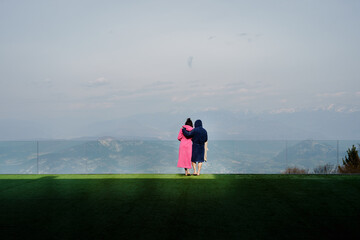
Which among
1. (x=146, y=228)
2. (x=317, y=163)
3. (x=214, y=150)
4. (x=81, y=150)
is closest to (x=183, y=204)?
(x=146, y=228)

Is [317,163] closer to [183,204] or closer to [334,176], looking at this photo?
[334,176]

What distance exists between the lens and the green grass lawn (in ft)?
14.5

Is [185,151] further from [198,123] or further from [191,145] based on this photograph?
[198,123]

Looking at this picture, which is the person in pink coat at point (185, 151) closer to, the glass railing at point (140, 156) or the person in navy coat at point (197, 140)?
the person in navy coat at point (197, 140)

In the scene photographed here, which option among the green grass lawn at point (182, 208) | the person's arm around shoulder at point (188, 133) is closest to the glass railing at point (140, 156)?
the person's arm around shoulder at point (188, 133)

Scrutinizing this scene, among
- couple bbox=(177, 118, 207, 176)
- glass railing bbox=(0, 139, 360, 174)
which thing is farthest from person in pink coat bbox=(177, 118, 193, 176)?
glass railing bbox=(0, 139, 360, 174)

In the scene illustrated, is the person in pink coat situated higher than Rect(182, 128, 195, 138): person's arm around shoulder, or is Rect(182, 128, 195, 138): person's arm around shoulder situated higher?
Rect(182, 128, 195, 138): person's arm around shoulder

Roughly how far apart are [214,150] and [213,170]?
5.15 ft

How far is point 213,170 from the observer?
9.95 m

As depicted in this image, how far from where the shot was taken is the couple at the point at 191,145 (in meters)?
8.93

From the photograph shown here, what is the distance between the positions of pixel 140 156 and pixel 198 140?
3.70 m

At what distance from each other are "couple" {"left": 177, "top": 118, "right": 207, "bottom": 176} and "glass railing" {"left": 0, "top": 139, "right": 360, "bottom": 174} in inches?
55.3

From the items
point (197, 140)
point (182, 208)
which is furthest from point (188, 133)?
point (182, 208)

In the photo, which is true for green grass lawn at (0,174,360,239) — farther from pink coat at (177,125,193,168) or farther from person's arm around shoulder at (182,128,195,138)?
person's arm around shoulder at (182,128,195,138)
